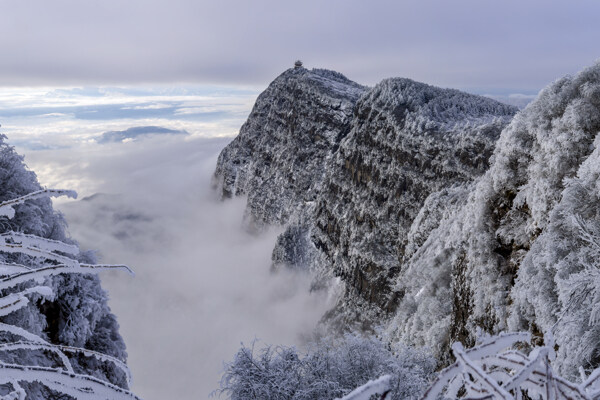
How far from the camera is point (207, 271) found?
96812 mm

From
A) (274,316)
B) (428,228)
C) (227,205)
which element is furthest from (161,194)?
(428,228)

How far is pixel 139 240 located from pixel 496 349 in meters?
131

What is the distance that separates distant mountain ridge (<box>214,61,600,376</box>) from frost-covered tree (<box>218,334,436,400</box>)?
2276 millimetres

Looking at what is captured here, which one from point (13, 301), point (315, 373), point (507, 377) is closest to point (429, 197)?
point (315, 373)

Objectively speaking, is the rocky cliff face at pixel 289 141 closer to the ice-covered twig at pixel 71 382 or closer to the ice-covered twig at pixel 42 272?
the ice-covered twig at pixel 42 272

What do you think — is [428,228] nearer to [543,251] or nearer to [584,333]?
[543,251]

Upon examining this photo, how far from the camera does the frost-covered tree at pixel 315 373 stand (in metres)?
8.91

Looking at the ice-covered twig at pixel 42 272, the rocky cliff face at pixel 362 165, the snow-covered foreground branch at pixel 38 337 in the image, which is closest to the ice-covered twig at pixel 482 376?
→ the snow-covered foreground branch at pixel 38 337

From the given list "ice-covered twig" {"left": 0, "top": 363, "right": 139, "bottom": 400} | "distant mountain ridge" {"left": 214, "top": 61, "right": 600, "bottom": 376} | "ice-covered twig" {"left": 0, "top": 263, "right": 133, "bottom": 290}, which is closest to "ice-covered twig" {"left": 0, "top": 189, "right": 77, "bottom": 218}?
"ice-covered twig" {"left": 0, "top": 263, "right": 133, "bottom": 290}

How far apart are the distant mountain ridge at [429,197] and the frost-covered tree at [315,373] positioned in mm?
2276

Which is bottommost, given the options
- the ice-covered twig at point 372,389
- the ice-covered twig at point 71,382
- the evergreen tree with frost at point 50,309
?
the evergreen tree with frost at point 50,309

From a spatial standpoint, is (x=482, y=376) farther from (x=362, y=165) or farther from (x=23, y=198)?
(x=362, y=165)

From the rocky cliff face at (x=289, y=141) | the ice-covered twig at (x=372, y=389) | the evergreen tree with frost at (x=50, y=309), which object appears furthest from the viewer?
the rocky cliff face at (x=289, y=141)

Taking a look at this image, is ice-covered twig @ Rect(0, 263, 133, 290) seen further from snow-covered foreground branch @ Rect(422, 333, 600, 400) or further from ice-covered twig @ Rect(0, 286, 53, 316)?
snow-covered foreground branch @ Rect(422, 333, 600, 400)
